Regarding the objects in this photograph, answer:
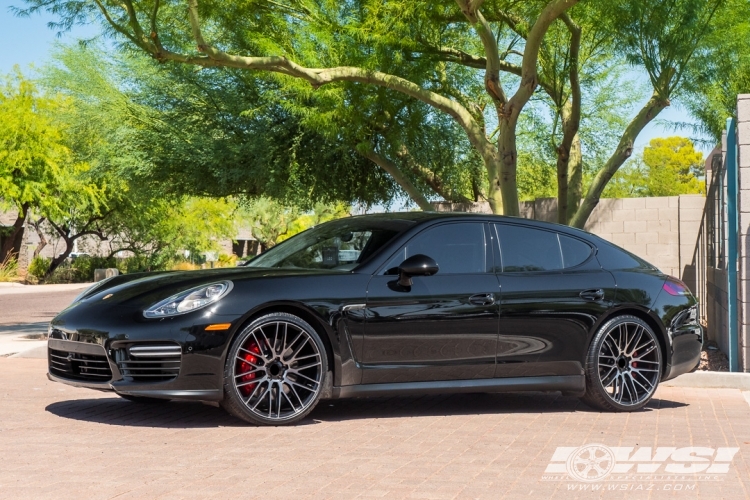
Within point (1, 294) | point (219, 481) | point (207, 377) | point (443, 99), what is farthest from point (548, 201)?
point (1, 294)

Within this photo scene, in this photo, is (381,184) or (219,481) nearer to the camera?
(219,481)

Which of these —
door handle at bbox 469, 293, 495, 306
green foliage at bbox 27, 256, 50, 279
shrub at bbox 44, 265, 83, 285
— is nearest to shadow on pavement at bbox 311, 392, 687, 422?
door handle at bbox 469, 293, 495, 306

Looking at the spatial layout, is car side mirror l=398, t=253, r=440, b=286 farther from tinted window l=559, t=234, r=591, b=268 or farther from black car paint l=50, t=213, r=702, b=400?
tinted window l=559, t=234, r=591, b=268

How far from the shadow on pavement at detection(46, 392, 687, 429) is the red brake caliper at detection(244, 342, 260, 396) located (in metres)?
0.30

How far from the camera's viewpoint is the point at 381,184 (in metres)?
21.2

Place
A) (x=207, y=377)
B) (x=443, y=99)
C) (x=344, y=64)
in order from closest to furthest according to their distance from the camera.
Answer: (x=207, y=377) → (x=443, y=99) → (x=344, y=64)

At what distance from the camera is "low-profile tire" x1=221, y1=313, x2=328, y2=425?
279 inches

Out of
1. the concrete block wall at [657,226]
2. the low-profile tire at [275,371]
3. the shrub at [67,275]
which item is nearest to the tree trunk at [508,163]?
the concrete block wall at [657,226]

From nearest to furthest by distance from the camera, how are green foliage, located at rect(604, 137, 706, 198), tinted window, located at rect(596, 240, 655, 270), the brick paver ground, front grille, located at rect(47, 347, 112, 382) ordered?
1. the brick paver ground
2. front grille, located at rect(47, 347, 112, 382)
3. tinted window, located at rect(596, 240, 655, 270)
4. green foliage, located at rect(604, 137, 706, 198)

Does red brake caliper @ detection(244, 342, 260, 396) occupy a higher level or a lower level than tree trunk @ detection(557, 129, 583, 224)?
lower

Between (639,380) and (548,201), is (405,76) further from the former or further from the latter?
(639,380)

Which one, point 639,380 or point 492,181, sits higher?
point 492,181

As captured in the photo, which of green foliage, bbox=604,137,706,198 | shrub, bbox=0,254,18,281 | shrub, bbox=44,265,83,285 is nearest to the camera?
shrub, bbox=0,254,18,281

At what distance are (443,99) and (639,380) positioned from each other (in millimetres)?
7292
